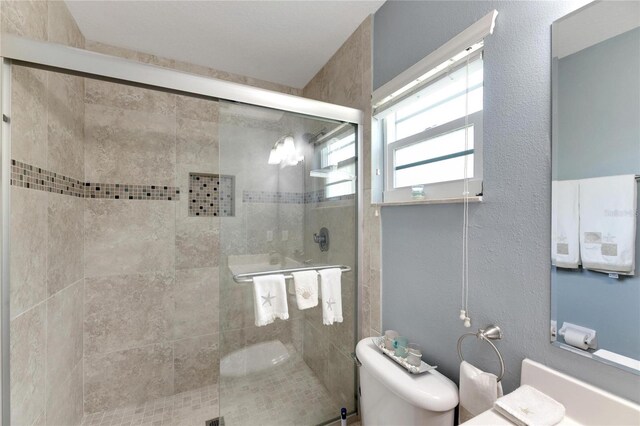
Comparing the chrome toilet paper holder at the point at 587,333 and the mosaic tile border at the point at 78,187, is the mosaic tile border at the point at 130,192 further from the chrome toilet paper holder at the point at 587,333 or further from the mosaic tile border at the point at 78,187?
the chrome toilet paper holder at the point at 587,333

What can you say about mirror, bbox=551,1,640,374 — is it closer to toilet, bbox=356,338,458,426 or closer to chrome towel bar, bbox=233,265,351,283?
toilet, bbox=356,338,458,426

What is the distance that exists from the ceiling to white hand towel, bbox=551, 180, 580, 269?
4.33 feet

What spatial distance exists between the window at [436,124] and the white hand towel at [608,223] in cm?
31

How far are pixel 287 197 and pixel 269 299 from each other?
539 mm

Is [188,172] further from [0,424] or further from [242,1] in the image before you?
[0,424]

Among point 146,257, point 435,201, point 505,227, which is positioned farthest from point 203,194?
point 505,227

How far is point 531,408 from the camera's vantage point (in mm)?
684

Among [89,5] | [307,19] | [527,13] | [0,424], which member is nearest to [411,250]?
[527,13]

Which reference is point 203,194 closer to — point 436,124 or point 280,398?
point 280,398

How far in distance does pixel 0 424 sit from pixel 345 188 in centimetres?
171

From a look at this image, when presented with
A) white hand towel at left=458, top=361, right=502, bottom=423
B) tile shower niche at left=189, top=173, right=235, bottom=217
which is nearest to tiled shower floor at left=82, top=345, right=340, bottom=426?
white hand towel at left=458, top=361, right=502, bottom=423

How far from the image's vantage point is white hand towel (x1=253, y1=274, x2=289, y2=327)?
1.28 meters

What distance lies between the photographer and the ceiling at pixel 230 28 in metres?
1.43

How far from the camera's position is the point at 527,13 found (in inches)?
32.1
